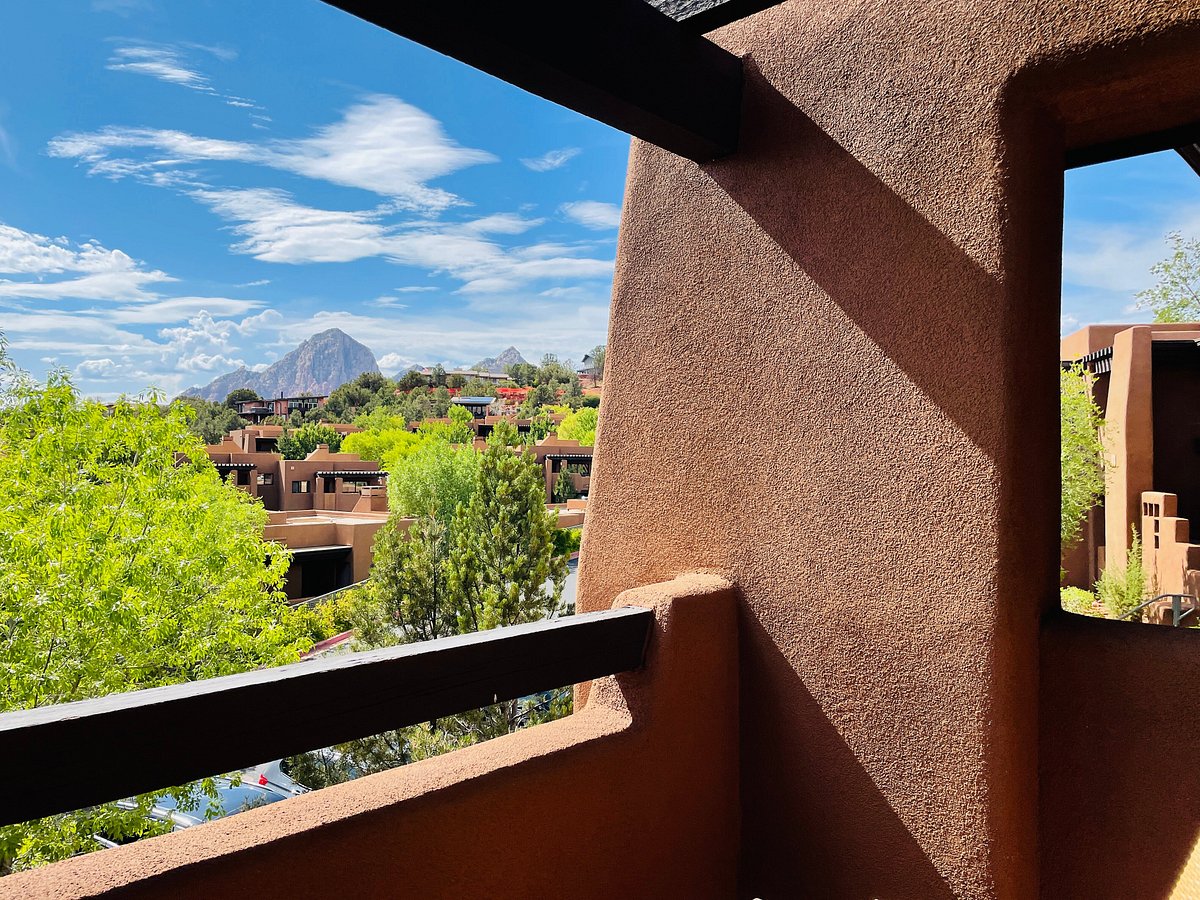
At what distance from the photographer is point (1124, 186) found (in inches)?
2288

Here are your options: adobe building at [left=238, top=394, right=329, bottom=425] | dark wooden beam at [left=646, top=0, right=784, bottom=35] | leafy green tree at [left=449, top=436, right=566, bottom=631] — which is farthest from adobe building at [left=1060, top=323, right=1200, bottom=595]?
adobe building at [left=238, top=394, right=329, bottom=425]

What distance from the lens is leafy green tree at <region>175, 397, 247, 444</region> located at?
55406 millimetres

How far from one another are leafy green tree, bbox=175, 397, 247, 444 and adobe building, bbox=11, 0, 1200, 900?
56809mm

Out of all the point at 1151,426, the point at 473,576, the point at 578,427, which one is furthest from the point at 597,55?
the point at 578,427

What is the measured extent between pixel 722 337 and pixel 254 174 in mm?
150515

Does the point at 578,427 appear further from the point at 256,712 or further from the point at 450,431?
the point at 256,712

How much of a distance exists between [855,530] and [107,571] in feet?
43.0

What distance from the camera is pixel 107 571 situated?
12.2 m

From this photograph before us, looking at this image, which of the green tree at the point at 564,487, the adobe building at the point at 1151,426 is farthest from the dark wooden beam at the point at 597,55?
the green tree at the point at 564,487

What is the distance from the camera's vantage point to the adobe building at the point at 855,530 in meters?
1.67

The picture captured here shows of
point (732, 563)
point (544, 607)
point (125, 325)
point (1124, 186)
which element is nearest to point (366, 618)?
point (544, 607)

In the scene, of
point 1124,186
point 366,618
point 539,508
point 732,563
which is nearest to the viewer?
point 732,563

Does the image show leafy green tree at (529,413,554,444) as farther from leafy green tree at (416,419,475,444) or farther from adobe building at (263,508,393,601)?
adobe building at (263,508,393,601)

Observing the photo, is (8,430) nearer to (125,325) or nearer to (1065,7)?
(1065,7)
